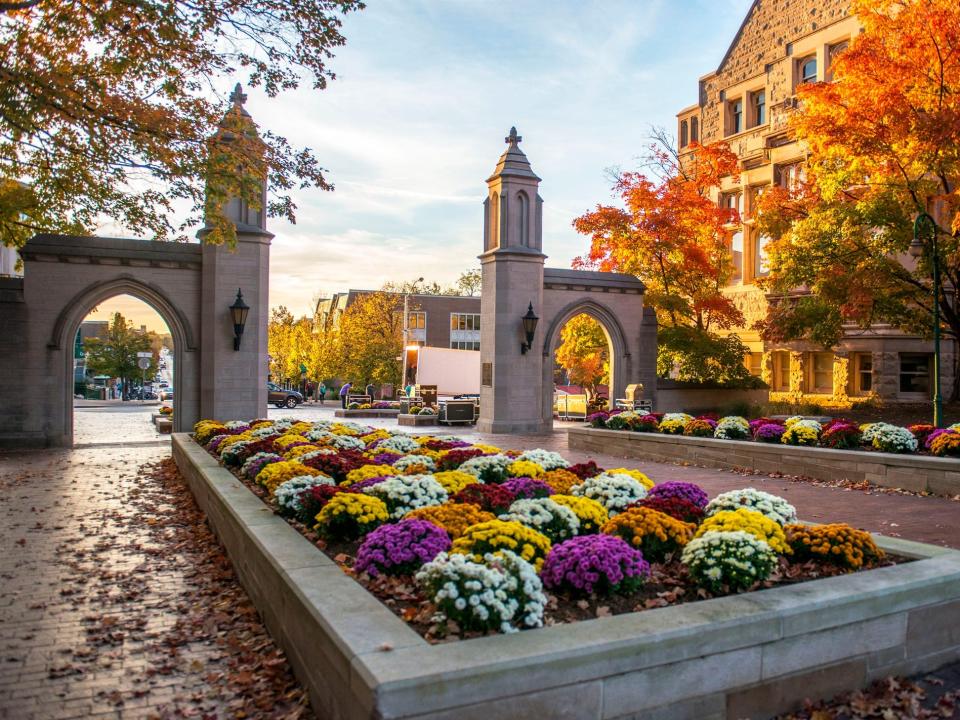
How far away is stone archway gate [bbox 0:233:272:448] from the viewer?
1730 centimetres

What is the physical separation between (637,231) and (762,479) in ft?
49.9

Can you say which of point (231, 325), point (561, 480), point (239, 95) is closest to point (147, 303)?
point (231, 325)

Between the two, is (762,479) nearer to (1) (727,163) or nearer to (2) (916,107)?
(2) (916,107)

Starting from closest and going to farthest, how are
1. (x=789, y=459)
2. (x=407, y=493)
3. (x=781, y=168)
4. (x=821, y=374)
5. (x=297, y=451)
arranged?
(x=407, y=493), (x=297, y=451), (x=789, y=459), (x=821, y=374), (x=781, y=168)

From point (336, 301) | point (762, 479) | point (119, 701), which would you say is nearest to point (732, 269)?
point (762, 479)

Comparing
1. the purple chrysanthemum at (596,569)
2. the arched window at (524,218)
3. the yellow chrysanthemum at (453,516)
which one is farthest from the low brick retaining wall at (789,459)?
the purple chrysanthemum at (596,569)

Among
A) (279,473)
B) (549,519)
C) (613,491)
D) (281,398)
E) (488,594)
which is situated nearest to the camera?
(488,594)

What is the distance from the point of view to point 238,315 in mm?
18531

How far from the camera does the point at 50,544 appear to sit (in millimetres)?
8094

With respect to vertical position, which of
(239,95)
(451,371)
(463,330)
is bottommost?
(451,371)

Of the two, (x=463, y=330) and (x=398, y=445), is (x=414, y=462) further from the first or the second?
(x=463, y=330)

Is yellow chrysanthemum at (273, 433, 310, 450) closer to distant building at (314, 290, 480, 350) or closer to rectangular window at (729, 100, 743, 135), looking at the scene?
rectangular window at (729, 100, 743, 135)

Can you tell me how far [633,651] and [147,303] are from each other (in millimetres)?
17888

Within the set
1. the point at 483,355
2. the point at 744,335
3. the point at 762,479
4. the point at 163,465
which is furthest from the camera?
the point at 744,335
